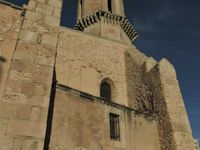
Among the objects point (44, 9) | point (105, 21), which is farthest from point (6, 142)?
point (105, 21)

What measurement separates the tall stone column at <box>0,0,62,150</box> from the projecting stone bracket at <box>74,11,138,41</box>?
38.8 feet

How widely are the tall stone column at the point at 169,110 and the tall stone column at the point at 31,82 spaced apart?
4.96m

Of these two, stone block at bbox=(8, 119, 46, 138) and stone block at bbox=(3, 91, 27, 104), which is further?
stone block at bbox=(3, 91, 27, 104)

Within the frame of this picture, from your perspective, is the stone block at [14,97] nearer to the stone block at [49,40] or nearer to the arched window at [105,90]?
the stone block at [49,40]

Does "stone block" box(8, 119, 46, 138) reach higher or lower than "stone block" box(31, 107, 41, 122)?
lower

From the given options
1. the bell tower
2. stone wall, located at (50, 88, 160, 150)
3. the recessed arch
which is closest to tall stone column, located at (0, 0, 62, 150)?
stone wall, located at (50, 88, 160, 150)

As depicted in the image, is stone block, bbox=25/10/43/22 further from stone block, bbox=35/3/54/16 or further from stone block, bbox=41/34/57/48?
stone block, bbox=41/34/57/48

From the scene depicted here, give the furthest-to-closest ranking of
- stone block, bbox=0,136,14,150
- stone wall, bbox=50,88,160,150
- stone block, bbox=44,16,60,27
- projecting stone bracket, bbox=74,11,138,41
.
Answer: projecting stone bracket, bbox=74,11,138,41
stone wall, bbox=50,88,160,150
stone block, bbox=44,16,60,27
stone block, bbox=0,136,14,150

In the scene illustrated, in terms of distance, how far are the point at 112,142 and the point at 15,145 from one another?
381 cm

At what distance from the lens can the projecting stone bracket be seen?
1672cm

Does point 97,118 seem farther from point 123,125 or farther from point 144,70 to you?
point 144,70

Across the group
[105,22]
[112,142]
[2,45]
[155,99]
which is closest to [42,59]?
[2,45]

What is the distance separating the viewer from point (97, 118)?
646 cm

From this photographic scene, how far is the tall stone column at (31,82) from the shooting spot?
11.1 ft
